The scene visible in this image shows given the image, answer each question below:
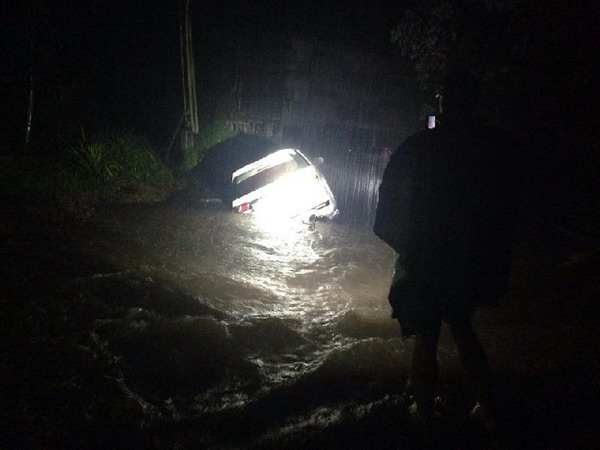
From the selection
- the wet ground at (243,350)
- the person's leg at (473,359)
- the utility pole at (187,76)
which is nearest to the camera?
the person's leg at (473,359)

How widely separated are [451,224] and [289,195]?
18.4 ft

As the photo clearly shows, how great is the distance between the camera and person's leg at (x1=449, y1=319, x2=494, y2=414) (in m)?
2.47

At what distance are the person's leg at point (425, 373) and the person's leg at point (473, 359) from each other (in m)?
0.14

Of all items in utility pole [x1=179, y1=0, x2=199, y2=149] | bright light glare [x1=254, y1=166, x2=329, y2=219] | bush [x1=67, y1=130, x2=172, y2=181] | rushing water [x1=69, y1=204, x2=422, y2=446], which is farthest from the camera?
utility pole [x1=179, y1=0, x2=199, y2=149]

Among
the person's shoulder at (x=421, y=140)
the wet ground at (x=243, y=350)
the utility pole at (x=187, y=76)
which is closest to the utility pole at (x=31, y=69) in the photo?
the utility pole at (x=187, y=76)

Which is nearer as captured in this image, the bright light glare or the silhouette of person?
the silhouette of person

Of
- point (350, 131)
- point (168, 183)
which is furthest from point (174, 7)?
point (350, 131)

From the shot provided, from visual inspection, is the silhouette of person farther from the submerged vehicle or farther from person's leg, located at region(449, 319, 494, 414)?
the submerged vehicle

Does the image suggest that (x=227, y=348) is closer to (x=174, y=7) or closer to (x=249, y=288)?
(x=249, y=288)

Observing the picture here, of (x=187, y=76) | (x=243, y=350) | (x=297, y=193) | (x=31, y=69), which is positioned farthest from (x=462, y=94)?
(x=187, y=76)

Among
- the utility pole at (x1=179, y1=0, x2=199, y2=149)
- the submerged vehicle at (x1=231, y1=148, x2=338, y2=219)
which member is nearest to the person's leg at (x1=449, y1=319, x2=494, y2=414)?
the submerged vehicle at (x1=231, y1=148, x2=338, y2=219)

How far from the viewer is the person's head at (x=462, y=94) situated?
2232 millimetres

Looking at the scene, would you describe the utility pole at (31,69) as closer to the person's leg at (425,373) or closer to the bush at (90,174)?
the bush at (90,174)

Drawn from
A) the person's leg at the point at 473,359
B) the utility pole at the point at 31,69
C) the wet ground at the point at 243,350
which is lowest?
the wet ground at the point at 243,350
